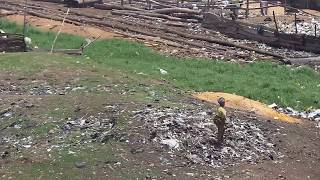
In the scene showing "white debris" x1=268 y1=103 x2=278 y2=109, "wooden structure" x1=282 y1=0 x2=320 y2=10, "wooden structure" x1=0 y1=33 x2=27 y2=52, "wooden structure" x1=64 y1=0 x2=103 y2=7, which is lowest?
"white debris" x1=268 y1=103 x2=278 y2=109

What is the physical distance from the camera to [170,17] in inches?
1439

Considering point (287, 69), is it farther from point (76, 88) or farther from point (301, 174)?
point (301, 174)

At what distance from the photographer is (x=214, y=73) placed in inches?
951

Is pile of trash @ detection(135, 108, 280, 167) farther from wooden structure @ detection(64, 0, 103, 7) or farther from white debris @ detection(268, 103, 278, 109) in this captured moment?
wooden structure @ detection(64, 0, 103, 7)

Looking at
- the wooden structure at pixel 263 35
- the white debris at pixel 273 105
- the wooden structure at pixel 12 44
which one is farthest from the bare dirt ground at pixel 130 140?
the wooden structure at pixel 263 35

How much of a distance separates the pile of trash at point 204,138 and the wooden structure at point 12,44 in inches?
468

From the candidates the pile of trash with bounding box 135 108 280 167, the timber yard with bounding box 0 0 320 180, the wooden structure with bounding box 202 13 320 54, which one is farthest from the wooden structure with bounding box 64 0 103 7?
the pile of trash with bounding box 135 108 280 167

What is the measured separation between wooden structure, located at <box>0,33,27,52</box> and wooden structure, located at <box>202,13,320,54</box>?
1146 cm

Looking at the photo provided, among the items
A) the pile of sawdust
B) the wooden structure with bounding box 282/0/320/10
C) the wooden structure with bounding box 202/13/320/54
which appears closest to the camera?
the pile of sawdust

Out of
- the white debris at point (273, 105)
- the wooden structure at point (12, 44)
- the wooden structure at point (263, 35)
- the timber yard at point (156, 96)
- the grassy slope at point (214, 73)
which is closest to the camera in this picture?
the timber yard at point (156, 96)

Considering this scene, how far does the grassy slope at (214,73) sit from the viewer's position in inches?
832

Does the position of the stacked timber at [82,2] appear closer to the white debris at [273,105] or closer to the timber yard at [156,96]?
the timber yard at [156,96]

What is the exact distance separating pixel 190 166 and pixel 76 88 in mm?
7039

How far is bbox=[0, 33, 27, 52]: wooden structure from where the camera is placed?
25844 millimetres
